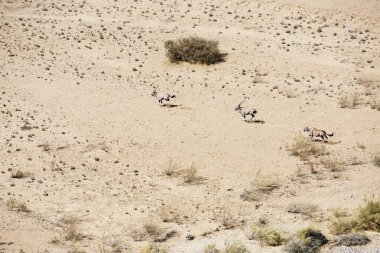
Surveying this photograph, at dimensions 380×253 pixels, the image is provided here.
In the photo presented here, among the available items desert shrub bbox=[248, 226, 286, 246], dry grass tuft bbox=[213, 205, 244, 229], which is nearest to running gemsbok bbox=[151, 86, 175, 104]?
dry grass tuft bbox=[213, 205, 244, 229]

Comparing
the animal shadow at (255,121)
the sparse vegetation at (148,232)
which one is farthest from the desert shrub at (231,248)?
the animal shadow at (255,121)

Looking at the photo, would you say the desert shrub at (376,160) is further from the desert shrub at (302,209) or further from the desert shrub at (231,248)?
the desert shrub at (231,248)

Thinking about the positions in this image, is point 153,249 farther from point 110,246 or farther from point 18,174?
point 18,174

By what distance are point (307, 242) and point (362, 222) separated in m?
1.71

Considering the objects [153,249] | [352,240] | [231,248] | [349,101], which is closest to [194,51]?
[349,101]

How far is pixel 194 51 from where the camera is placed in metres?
24.3

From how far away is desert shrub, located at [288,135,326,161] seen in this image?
15.9 m

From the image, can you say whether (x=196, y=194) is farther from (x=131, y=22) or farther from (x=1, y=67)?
(x=131, y=22)

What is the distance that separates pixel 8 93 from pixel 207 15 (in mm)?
14176

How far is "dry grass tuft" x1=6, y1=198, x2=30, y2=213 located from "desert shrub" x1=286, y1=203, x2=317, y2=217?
23.6 feet

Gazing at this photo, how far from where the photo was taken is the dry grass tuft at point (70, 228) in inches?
464

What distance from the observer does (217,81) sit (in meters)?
22.3

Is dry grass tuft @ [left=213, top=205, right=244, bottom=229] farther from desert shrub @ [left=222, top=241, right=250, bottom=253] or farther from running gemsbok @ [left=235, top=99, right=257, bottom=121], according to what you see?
running gemsbok @ [left=235, top=99, right=257, bottom=121]

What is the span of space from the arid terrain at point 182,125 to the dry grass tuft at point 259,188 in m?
0.05
